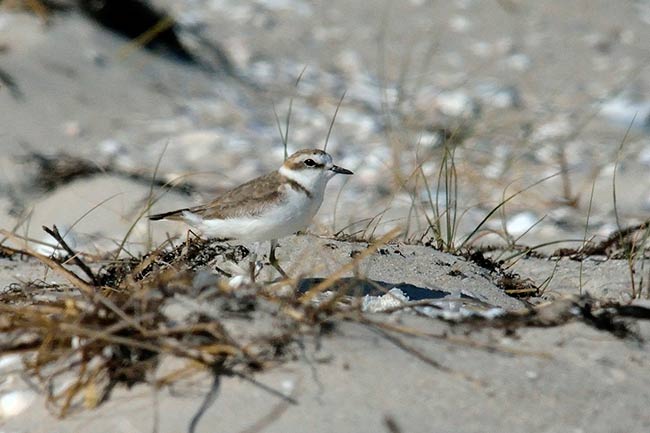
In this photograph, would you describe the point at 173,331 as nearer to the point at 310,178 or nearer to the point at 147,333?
the point at 147,333

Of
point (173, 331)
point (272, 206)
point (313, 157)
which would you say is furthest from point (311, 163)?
point (173, 331)

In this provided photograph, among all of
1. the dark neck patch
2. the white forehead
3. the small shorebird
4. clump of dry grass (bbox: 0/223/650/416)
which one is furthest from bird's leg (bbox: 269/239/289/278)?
clump of dry grass (bbox: 0/223/650/416)

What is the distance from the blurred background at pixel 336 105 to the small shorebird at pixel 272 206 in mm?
Answer: 1440

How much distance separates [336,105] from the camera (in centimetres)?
812

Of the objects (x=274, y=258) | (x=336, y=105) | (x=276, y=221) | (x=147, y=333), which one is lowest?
(x=147, y=333)

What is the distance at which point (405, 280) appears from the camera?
144 inches

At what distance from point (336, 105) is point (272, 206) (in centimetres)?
450

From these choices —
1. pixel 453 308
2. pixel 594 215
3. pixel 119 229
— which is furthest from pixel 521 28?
pixel 453 308

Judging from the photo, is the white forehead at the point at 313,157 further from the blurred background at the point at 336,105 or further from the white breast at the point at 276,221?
the blurred background at the point at 336,105

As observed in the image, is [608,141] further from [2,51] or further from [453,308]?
[453,308]

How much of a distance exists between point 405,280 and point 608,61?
5826 millimetres

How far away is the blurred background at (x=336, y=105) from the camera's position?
6418mm

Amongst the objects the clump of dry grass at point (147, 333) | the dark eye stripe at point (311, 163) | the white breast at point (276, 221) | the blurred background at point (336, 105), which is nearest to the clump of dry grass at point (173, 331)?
the clump of dry grass at point (147, 333)

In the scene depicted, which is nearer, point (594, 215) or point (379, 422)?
point (379, 422)
